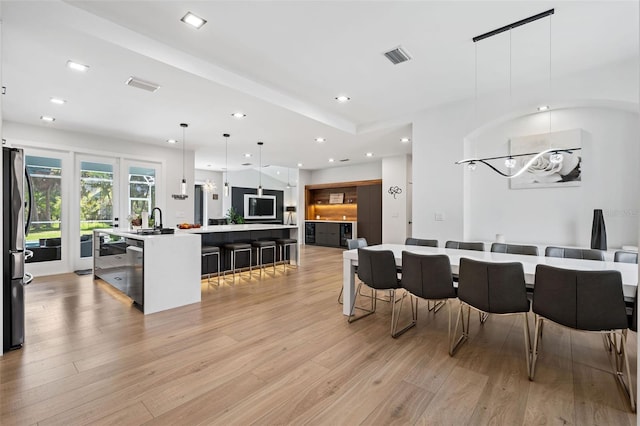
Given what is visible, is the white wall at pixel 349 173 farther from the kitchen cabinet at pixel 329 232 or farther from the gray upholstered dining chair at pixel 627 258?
the gray upholstered dining chair at pixel 627 258

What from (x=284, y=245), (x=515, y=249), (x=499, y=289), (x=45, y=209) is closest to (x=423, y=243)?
(x=515, y=249)

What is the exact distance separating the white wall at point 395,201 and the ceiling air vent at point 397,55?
473cm

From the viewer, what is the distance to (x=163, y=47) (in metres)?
2.99

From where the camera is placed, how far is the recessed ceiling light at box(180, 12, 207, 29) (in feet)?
8.45

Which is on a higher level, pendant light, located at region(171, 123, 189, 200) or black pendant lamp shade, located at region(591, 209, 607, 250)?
pendant light, located at region(171, 123, 189, 200)

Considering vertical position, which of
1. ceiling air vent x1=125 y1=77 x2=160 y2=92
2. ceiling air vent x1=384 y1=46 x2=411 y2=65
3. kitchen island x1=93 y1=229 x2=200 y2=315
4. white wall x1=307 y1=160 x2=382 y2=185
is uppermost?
ceiling air vent x1=384 y1=46 x2=411 y2=65

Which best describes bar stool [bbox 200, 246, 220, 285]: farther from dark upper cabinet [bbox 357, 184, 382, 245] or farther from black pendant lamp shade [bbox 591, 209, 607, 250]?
→ black pendant lamp shade [bbox 591, 209, 607, 250]

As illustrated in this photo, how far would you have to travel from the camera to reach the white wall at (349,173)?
9.00 meters

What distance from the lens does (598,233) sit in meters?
3.56

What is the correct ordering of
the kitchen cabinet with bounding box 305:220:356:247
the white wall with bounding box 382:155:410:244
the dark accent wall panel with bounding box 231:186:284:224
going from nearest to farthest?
the white wall with bounding box 382:155:410:244 < the kitchen cabinet with bounding box 305:220:356:247 < the dark accent wall panel with bounding box 231:186:284:224

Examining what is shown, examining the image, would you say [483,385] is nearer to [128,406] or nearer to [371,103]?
[128,406]

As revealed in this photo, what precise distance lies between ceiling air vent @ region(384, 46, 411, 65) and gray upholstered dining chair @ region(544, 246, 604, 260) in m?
2.61

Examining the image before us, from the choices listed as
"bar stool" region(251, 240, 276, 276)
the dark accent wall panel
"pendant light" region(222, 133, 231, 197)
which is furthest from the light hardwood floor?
the dark accent wall panel

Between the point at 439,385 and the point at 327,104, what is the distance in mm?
4008
